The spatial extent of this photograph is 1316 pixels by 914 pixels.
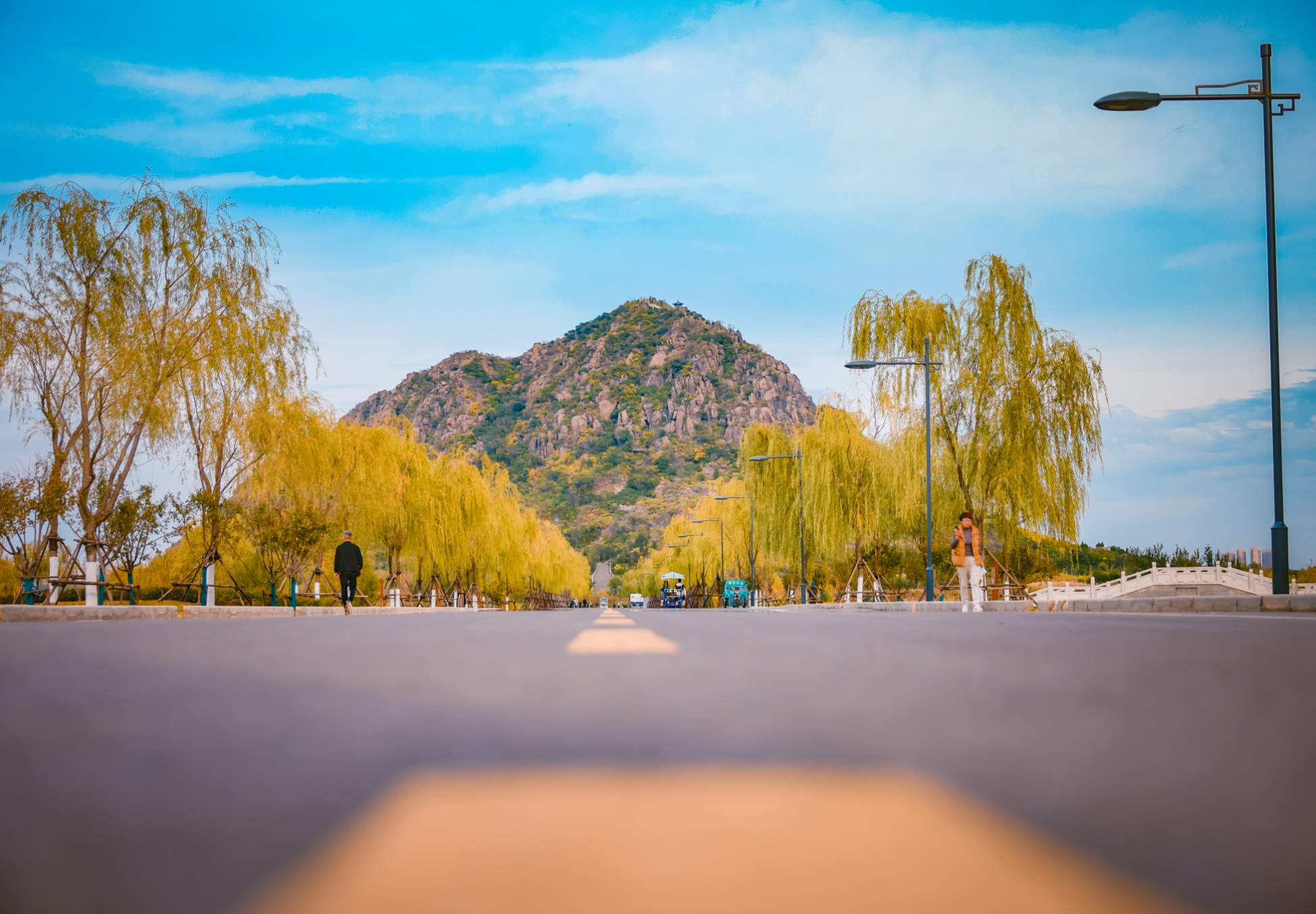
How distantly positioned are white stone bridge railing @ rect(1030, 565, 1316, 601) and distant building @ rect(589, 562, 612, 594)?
12772cm

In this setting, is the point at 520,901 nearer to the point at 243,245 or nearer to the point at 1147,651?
the point at 1147,651

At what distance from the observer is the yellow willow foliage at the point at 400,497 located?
29.3 m

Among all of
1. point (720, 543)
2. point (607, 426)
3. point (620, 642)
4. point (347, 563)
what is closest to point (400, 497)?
point (347, 563)

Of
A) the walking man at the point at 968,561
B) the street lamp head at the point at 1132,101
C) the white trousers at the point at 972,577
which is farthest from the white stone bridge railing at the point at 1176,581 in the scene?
the street lamp head at the point at 1132,101

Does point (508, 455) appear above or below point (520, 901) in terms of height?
above

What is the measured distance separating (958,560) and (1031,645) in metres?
16.0

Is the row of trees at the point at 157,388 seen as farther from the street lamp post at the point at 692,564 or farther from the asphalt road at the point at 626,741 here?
the street lamp post at the point at 692,564

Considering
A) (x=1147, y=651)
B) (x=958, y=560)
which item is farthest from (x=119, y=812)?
(x=958, y=560)

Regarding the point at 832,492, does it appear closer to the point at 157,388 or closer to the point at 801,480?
the point at 801,480

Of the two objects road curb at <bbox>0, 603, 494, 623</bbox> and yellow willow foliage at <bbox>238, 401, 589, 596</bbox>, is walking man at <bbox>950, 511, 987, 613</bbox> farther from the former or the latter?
yellow willow foliage at <bbox>238, 401, 589, 596</bbox>

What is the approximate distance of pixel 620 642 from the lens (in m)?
9.18

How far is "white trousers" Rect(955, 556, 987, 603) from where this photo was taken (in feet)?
74.7

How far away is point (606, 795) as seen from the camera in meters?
2.53

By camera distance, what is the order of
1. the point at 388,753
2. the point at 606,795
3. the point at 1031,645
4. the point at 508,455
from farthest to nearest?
the point at 508,455 → the point at 1031,645 → the point at 388,753 → the point at 606,795
